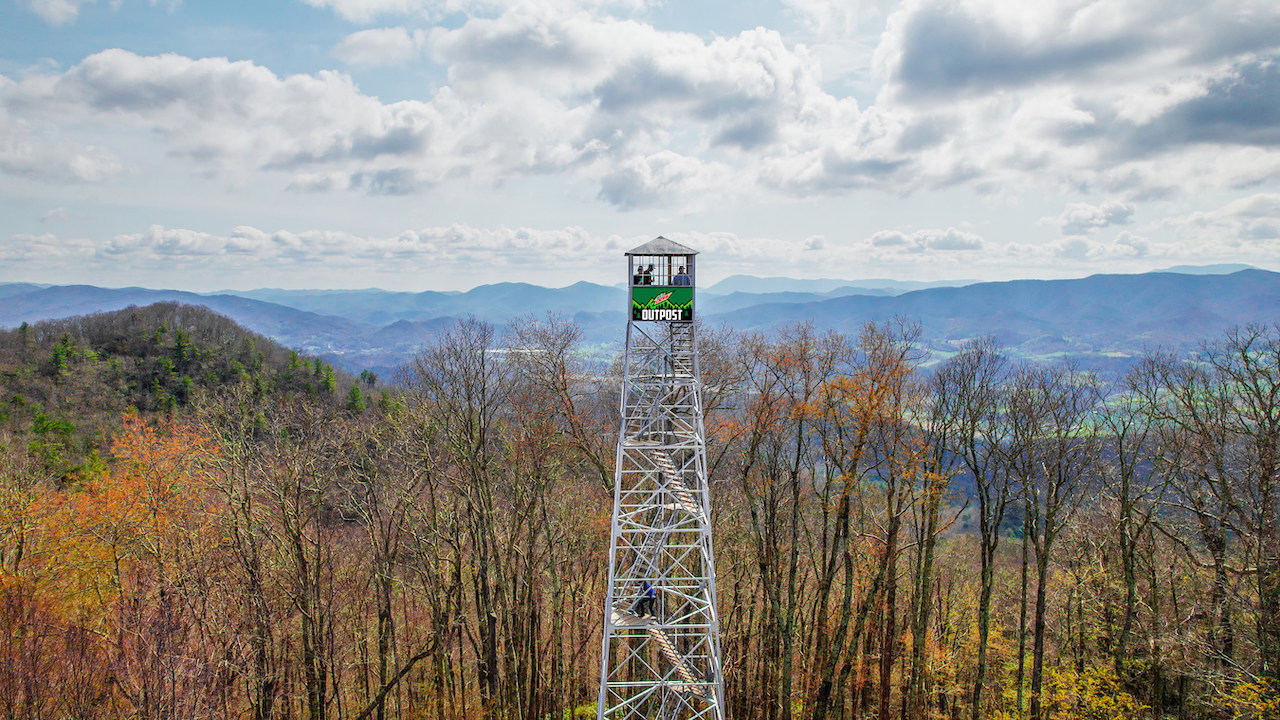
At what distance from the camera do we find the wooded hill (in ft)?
60.6

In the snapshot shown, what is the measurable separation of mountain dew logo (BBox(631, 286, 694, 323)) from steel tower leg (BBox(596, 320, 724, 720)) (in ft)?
1.28

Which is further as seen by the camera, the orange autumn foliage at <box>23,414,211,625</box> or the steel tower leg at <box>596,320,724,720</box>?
the orange autumn foliage at <box>23,414,211,625</box>

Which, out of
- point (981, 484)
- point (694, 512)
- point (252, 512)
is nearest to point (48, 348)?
point (252, 512)

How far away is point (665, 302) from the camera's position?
A: 18.6 m

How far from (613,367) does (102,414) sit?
5664cm

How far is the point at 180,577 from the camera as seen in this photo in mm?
19469

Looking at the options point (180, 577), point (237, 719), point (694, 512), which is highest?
point (694, 512)

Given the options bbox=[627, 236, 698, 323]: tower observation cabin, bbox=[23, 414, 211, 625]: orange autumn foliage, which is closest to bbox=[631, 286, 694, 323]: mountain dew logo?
bbox=[627, 236, 698, 323]: tower observation cabin

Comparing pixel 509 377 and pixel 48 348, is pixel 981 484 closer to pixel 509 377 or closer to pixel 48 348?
pixel 509 377

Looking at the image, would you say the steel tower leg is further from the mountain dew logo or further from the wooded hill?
the wooded hill

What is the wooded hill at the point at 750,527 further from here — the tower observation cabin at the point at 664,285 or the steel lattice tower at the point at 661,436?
the tower observation cabin at the point at 664,285

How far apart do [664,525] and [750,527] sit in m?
9.44

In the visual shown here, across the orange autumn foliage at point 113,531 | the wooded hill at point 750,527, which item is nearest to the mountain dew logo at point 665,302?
the wooded hill at point 750,527

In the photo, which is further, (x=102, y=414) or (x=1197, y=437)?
(x=102, y=414)
